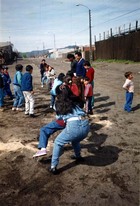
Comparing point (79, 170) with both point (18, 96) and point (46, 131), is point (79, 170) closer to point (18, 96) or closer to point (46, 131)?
point (46, 131)

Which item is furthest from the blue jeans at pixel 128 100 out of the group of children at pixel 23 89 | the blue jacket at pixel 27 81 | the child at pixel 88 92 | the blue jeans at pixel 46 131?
the blue jeans at pixel 46 131

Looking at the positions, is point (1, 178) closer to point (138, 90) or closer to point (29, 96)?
point (29, 96)

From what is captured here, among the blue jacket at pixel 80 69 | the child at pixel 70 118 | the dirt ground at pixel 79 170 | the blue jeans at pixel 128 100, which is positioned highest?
the blue jacket at pixel 80 69

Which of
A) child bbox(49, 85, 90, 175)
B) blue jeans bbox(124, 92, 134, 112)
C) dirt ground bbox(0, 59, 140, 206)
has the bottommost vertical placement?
dirt ground bbox(0, 59, 140, 206)

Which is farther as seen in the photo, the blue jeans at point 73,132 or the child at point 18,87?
the child at point 18,87

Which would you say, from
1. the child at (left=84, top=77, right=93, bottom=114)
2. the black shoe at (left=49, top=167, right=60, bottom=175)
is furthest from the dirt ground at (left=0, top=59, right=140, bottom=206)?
the child at (left=84, top=77, right=93, bottom=114)

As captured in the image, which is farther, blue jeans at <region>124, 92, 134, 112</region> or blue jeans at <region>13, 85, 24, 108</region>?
blue jeans at <region>13, 85, 24, 108</region>

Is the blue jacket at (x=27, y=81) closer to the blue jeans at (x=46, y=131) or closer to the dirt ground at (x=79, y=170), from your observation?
the dirt ground at (x=79, y=170)

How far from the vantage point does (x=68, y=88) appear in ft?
14.1

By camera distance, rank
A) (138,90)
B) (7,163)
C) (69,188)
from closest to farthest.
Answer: (69,188) < (7,163) < (138,90)

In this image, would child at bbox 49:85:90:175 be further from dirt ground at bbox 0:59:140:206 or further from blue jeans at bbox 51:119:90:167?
dirt ground at bbox 0:59:140:206

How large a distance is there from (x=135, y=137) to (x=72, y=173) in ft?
8.19

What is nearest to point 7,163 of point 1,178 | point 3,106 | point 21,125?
point 1,178

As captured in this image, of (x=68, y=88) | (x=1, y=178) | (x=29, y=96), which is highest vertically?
(x=68, y=88)
